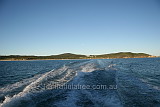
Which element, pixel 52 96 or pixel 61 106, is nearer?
pixel 61 106

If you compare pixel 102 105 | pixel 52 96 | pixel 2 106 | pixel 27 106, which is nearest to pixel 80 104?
pixel 102 105

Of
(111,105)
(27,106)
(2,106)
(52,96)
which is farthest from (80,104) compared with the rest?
(2,106)

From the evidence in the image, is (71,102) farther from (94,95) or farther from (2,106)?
(2,106)

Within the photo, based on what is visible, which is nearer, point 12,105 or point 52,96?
point 12,105

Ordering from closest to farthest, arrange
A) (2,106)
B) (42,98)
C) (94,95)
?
(2,106) < (42,98) < (94,95)

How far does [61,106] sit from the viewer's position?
720cm

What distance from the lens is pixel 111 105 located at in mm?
7156

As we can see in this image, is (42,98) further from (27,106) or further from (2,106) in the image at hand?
(2,106)

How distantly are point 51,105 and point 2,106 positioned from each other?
255 cm

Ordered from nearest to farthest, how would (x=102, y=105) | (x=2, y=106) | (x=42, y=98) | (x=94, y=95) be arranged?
1. (x=2, y=106)
2. (x=102, y=105)
3. (x=42, y=98)
4. (x=94, y=95)

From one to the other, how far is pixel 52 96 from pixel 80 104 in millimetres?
2349

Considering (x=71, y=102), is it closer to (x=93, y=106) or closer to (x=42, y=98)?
(x=93, y=106)

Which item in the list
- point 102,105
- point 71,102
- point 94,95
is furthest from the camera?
point 94,95

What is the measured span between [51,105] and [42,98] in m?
1.27
